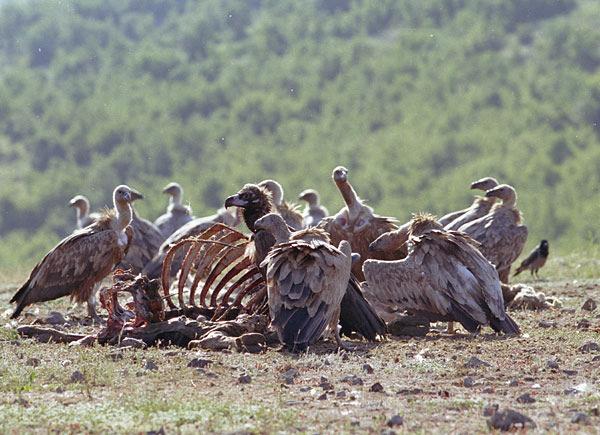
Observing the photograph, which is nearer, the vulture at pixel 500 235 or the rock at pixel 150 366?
the rock at pixel 150 366

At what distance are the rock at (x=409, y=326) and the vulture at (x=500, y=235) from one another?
135 inches

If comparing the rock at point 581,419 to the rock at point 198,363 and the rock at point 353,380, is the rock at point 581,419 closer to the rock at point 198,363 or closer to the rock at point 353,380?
the rock at point 353,380

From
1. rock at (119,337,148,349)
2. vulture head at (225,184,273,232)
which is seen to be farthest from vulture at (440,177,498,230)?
rock at (119,337,148,349)

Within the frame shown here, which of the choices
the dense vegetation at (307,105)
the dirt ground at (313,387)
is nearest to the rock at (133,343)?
the dirt ground at (313,387)

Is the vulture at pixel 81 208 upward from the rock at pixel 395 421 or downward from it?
upward

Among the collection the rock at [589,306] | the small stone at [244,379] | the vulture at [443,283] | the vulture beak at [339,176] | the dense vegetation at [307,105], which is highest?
the dense vegetation at [307,105]

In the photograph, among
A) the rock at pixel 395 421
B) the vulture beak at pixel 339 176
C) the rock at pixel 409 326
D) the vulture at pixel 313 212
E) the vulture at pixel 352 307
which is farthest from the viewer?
the vulture at pixel 313 212

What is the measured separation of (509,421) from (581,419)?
365 mm

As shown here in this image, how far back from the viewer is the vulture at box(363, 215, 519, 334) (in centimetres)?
848

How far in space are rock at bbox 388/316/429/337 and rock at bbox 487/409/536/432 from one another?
138 inches

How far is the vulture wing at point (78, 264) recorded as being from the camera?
10.5 m

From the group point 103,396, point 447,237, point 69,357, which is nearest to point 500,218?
point 447,237

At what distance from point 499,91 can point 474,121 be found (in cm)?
293

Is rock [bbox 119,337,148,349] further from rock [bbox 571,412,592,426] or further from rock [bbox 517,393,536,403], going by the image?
rock [bbox 571,412,592,426]
